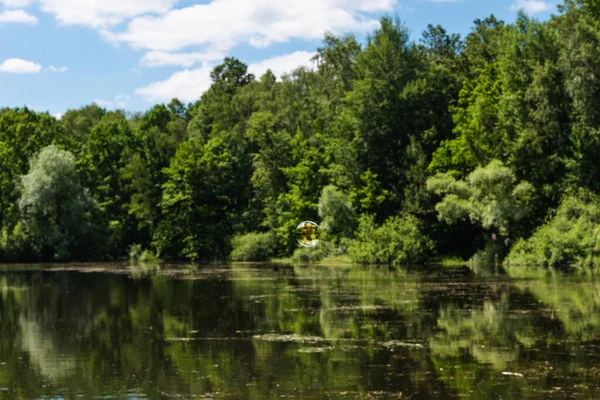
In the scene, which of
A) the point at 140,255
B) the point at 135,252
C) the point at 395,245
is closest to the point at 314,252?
the point at 395,245

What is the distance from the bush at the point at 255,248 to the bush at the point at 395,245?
16.0m

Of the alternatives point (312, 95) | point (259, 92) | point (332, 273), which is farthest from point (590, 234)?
point (259, 92)

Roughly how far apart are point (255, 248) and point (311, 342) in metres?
51.5

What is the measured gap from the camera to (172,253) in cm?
7819

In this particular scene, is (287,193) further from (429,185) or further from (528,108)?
(528,108)

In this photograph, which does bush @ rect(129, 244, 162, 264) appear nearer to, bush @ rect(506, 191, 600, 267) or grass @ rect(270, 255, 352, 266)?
grass @ rect(270, 255, 352, 266)

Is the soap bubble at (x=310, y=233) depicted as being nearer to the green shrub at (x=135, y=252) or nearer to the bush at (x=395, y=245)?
the bush at (x=395, y=245)

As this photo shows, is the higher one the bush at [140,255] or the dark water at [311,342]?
the bush at [140,255]

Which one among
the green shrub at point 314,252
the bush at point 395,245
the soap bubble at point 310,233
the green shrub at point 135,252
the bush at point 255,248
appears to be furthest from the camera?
the green shrub at point 135,252

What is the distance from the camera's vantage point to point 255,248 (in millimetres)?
71250

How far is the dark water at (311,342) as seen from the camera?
1454cm

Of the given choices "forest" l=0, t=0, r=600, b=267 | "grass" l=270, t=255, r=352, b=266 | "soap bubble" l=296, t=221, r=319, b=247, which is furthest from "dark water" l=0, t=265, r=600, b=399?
"grass" l=270, t=255, r=352, b=266

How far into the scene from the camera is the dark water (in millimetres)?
14539

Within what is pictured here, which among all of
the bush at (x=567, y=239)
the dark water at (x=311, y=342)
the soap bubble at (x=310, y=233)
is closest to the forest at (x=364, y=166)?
the bush at (x=567, y=239)
